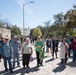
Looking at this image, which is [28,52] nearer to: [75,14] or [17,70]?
[17,70]

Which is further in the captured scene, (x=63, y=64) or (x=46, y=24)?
(x=46, y=24)

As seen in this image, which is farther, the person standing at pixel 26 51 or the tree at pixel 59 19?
the tree at pixel 59 19

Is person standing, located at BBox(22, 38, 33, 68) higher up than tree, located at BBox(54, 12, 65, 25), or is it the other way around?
tree, located at BBox(54, 12, 65, 25)

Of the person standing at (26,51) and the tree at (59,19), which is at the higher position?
the tree at (59,19)

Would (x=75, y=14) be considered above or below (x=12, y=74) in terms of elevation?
above

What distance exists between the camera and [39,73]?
11.1 meters

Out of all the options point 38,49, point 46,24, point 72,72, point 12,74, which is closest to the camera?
point 12,74

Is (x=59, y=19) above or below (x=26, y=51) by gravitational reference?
above

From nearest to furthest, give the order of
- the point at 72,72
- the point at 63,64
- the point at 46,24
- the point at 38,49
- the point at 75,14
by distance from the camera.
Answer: the point at 72,72 < the point at 38,49 < the point at 63,64 < the point at 75,14 < the point at 46,24

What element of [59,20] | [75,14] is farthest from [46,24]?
[75,14]

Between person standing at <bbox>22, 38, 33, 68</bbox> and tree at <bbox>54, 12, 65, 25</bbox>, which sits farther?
tree at <bbox>54, 12, 65, 25</bbox>

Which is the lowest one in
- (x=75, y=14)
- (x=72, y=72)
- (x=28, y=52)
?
(x=72, y=72)

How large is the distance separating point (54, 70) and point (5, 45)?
308 centimetres

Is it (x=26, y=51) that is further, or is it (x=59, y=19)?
(x=59, y=19)
